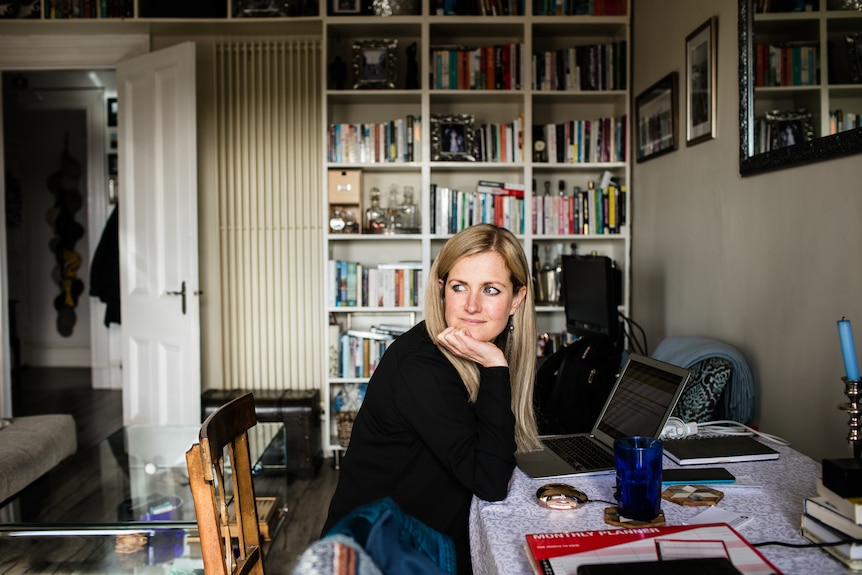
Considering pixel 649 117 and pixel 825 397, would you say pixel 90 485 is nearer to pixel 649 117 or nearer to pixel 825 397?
pixel 825 397

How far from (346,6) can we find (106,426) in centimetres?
339

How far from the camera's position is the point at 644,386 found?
1.78m

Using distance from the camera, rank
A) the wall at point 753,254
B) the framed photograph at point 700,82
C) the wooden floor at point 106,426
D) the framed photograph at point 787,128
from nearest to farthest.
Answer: the wall at point 753,254, the framed photograph at point 787,128, the framed photograph at point 700,82, the wooden floor at point 106,426

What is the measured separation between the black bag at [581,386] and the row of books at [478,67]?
1.80 m

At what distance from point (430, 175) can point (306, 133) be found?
33.0 inches

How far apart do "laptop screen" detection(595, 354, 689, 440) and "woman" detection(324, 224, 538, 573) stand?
Answer: 31cm

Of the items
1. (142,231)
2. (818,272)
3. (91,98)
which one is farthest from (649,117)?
(91,98)

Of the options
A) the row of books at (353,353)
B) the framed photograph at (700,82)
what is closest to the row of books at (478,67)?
the framed photograph at (700,82)

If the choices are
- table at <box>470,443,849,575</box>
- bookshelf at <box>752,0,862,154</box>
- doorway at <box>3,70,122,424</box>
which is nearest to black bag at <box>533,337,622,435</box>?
bookshelf at <box>752,0,862,154</box>

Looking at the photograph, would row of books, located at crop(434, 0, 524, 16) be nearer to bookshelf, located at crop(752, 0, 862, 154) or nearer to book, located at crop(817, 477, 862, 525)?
bookshelf, located at crop(752, 0, 862, 154)

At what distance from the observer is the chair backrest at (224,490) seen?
1456 mm

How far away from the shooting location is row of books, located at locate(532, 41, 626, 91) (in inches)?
168

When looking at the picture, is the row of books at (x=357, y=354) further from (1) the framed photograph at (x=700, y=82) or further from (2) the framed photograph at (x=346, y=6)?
(1) the framed photograph at (x=700, y=82)

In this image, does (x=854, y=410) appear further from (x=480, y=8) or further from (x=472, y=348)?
(x=480, y=8)
